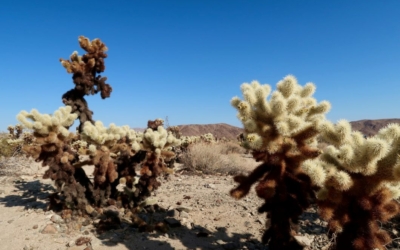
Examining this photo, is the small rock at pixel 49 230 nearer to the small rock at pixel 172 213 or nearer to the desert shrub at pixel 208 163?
the small rock at pixel 172 213

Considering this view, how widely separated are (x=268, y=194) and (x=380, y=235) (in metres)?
1.00

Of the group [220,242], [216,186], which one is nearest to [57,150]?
[220,242]

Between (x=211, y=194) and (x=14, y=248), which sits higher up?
(x=211, y=194)

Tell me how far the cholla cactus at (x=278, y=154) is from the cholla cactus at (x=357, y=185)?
0.41 metres

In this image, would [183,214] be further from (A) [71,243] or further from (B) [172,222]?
(A) [71,243]

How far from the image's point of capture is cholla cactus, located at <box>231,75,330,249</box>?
2.85 m

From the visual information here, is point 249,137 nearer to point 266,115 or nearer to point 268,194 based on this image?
point 266,115

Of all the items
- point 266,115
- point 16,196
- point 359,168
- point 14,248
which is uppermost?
point 266,115

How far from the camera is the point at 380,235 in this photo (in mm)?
2416

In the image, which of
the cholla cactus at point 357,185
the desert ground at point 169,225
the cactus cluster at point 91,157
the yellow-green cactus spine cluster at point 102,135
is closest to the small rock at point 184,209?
the desert ground at point 169,225

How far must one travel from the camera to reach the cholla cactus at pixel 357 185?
2.26 metres

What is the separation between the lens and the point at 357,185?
2.42m

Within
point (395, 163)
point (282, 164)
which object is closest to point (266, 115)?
point (282, 164)

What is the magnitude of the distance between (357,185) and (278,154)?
0.79 m
